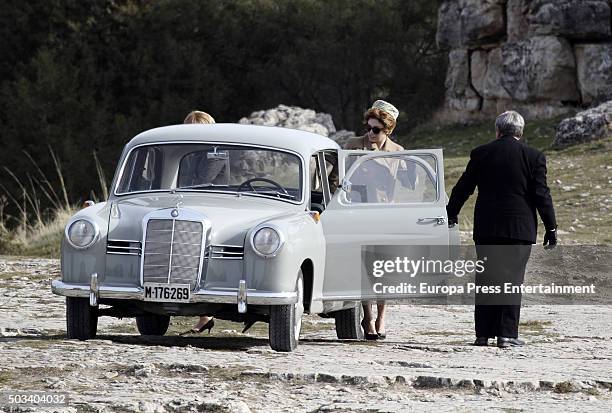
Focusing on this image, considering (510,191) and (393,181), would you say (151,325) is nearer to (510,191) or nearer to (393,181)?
(393,181)

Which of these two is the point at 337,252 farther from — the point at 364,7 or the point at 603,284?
the point at 364,7

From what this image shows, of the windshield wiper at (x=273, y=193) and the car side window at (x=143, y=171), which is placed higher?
the car side window at (x=143, y=171)

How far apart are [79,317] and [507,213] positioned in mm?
3356

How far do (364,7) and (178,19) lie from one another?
22.7 ft

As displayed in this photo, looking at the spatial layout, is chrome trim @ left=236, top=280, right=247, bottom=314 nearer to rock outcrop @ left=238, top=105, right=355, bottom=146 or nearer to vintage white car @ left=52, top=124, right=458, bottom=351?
vintage white car @ left=52, top=124, right=458, bottom=351

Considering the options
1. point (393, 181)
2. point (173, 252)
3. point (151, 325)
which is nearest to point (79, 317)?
point (173, 252)

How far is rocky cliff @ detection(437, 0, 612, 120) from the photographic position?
41750mm

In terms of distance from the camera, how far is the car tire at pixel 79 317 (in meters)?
10.9

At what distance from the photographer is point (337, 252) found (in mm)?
11664

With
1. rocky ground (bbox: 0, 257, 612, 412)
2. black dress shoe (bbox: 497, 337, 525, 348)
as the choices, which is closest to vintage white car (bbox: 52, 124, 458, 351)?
rocky ground (bbox: 0, 257, 612, 412)

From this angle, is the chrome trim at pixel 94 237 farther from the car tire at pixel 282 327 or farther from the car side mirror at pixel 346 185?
the car side mirror at pixel 346 185

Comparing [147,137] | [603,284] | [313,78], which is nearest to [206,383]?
[147,137]

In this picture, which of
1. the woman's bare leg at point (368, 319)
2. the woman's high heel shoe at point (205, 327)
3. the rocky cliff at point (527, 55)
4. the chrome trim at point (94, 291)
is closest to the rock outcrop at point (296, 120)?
the rocky cliff at point (527, 55)

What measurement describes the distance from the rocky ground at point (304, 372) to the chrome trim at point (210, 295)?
1.20ft
